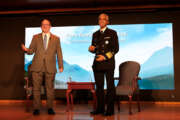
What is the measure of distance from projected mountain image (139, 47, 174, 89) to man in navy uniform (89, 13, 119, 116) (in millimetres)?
2300

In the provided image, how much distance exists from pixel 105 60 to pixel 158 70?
8.38ft

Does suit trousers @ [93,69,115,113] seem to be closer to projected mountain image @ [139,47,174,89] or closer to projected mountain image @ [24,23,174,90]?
projected mountain image @ [24,23,174,90]

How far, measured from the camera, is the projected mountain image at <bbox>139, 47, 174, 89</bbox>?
5434mm

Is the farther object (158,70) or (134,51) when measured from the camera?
(134,51)

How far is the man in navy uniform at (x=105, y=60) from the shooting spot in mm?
3387

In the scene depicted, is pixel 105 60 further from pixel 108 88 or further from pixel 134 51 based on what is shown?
pixel 134 51

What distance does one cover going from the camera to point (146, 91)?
553 centimetres

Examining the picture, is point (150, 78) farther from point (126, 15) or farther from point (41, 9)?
point (41, 9)

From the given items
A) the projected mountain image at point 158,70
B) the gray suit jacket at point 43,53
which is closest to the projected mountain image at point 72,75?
the projected mountain image at point 158,70

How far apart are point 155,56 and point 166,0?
1.34m

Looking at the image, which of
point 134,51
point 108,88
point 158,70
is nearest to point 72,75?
point 134,51

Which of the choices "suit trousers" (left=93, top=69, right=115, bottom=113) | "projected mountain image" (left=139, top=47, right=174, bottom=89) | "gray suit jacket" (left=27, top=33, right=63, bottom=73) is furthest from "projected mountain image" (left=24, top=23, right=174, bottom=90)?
"suit trousers" (left=93, top=69, right=115, bottom=113)

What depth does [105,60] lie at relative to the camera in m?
3.39

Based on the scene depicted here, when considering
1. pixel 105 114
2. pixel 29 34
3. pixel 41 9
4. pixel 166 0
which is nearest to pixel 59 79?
pixel 29 34
